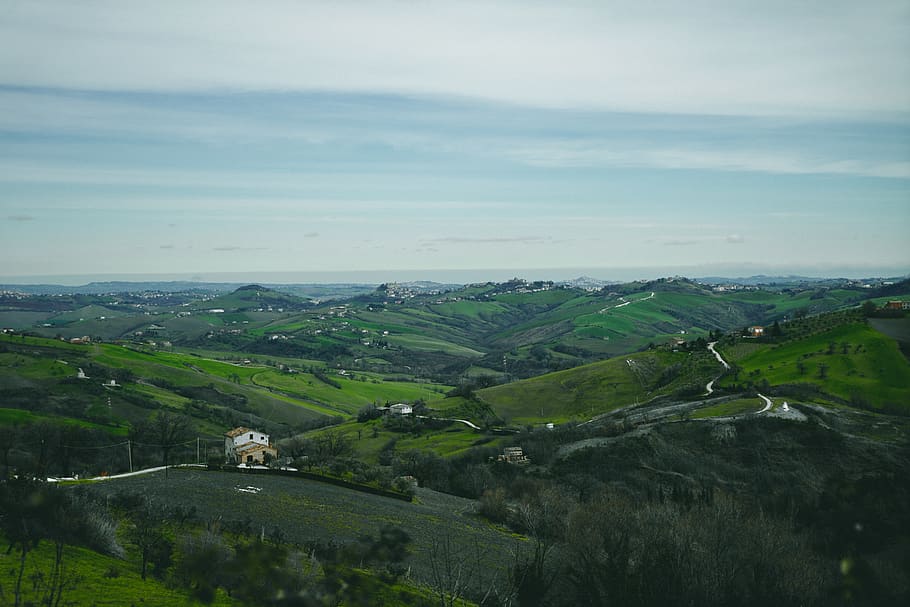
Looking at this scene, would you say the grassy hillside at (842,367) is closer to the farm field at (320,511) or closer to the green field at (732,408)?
the green field at (732,408)

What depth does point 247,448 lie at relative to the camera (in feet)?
218

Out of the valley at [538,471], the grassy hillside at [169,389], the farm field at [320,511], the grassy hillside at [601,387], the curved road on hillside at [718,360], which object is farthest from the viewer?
the grassy hillside at [169,389]

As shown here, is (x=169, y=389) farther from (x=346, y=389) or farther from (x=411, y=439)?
(x=411, y=439)

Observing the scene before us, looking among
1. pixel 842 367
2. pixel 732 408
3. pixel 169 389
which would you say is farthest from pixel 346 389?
pixel 842 367

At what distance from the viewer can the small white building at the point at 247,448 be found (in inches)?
2532

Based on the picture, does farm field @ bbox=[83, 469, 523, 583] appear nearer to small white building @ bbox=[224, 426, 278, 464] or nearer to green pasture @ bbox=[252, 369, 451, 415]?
small white building @ bbox=[224, 426, 278, 464]

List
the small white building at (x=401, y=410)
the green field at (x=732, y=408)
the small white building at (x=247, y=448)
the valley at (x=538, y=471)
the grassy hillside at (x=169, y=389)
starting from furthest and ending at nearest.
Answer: the small white building at (x=401, y=410), the grassy hillside at (x=169, y=389), the small white building at (x=247, y=448), the green field at (x=732, y=408), the valley at (x=538, y=471)

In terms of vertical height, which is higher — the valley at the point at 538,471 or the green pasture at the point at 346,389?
the valley at the point at 538,471

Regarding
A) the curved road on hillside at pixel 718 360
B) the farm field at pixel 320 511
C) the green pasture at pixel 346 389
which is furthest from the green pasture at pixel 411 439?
the green pasture at pixel 346 389

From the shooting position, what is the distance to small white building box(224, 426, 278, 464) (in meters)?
64.3

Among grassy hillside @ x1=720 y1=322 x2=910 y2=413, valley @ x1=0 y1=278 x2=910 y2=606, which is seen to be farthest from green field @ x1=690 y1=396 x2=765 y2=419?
grassy hillside @ x1=720 y1=322 x2=910 y2=413

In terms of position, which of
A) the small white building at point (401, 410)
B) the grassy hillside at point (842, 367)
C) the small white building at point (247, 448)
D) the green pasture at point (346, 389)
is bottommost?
the green pasture at point (346, 389)

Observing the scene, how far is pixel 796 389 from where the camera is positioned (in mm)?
73875

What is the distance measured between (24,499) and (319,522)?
→ 1745 cm
